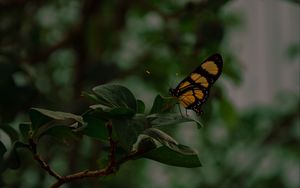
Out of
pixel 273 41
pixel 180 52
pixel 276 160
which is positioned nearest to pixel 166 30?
pixel 180 52

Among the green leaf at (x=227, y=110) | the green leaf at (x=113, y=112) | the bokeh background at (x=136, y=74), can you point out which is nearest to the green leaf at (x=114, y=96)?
the green leaf at (x=113, y=112)

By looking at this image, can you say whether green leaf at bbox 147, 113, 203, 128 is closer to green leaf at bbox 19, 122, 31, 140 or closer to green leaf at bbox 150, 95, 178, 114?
green leaf at bbox 150, 95, 178, 114

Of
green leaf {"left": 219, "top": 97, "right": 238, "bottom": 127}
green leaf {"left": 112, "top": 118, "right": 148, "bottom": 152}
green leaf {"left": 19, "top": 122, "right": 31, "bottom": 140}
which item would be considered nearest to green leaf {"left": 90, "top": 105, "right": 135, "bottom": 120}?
green leaf {"left": 112, "top": 118, "right": 148, "bottom": 152}

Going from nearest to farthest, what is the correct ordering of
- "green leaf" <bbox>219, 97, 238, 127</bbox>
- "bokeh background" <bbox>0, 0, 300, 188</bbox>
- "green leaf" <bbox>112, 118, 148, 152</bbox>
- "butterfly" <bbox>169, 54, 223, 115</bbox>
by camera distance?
"green leaf" <bbox>112, 118, 148, 152</bbox> < "butterfly" <bbox>169, 54, 223, 115</bbox> < "bokeh background" <bbox>0, 0, 300, 188</bbox> < "green leaf" <bbox>219, 97, 238, 127</bbox>

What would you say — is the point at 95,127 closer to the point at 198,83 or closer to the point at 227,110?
the point at 198,83

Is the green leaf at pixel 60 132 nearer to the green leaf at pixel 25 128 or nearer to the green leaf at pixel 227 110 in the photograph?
the green leaf at pixel 25 128

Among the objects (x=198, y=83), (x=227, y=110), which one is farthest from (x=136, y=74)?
(x=198, y=83)

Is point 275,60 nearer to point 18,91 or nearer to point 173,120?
point 18,91
